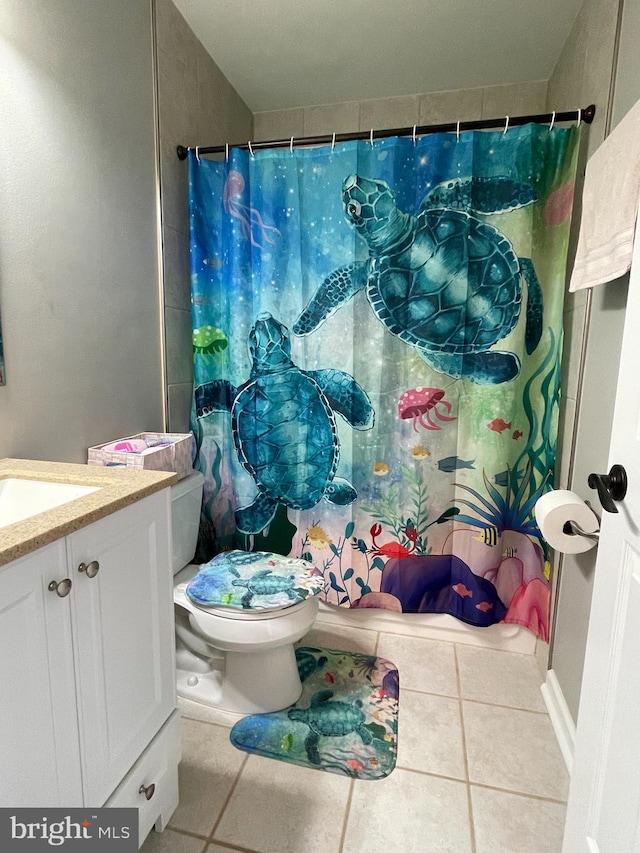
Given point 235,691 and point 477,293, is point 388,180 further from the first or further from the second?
point 235,691

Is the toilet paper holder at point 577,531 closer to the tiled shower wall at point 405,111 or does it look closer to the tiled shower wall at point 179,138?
the tiled shower wall at point 179,138

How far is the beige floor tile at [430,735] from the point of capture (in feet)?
4.42

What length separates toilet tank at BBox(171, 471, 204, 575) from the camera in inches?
62.2

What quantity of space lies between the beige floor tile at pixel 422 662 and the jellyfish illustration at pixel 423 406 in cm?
91

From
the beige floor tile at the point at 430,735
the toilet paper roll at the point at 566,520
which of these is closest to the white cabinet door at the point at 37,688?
the beige floor tile at the point at 430,735

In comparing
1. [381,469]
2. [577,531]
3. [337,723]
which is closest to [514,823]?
[337,723]

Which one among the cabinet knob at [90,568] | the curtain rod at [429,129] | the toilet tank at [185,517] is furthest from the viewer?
the toilet tank at [185,517]

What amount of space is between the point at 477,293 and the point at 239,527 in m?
1.34

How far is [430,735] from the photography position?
1457 millimetres

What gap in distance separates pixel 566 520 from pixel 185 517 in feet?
4.09

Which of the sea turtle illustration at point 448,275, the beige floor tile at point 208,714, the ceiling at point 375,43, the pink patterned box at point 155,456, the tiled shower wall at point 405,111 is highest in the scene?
the ceiling at point 375,43

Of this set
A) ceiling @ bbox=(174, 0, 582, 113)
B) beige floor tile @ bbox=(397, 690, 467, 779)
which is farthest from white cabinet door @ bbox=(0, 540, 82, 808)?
ceiling @ bbox=(174, 0, 582, 113)

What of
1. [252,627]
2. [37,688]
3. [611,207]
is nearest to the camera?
[37,688]

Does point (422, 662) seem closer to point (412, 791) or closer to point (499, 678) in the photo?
point (499, 678)
